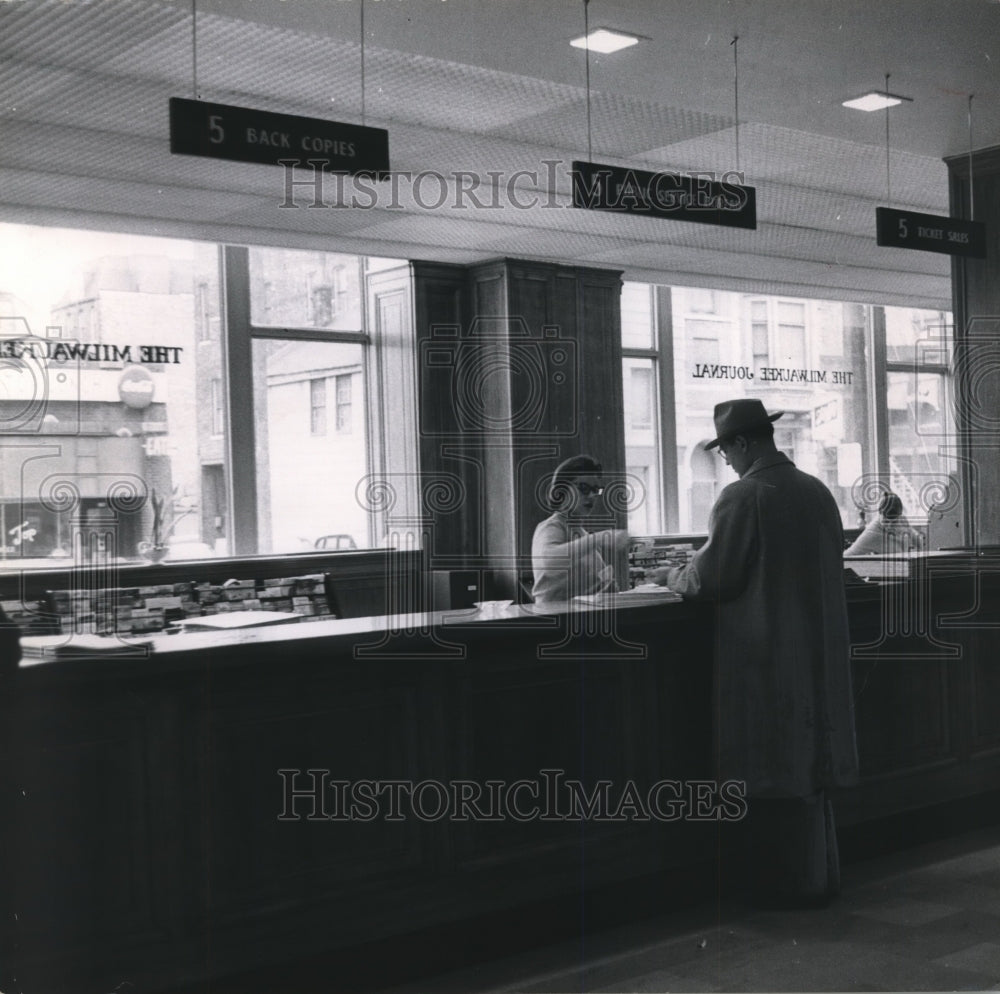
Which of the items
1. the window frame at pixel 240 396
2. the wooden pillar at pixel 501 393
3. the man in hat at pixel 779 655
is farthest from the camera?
the wooden pillar at pixel 501 393

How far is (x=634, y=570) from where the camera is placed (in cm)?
1005

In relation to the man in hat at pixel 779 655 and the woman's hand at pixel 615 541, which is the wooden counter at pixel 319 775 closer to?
the man in hat at pixel 779 655

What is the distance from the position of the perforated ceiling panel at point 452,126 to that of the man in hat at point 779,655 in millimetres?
2063

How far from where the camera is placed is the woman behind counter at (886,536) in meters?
7.44

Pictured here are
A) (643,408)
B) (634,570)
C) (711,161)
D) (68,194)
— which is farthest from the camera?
(643,408)

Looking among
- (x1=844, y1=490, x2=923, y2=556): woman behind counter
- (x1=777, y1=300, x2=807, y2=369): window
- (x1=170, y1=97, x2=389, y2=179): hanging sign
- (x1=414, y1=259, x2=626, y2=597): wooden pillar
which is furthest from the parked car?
(x1=170, y1=97, x2=389, y2=179): hanging sign

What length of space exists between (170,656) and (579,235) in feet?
22.0

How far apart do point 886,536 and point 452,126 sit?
352 centimetres

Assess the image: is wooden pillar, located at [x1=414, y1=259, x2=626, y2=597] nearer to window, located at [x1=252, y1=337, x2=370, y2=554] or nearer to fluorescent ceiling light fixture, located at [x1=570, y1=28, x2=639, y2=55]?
window, located at [x1=252, y1=337, x2=370, y2=554]

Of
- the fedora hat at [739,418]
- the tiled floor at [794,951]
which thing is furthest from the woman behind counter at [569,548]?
the tiled floor at [794,951]

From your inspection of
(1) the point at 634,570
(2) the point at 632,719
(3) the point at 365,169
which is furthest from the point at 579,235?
(2) the point at 632,719

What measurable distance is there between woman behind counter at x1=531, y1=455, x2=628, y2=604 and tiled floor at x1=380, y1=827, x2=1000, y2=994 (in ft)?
5.08

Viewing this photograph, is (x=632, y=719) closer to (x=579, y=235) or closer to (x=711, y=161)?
(x=711, y=161)

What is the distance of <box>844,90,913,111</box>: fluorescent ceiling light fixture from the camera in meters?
5.92
